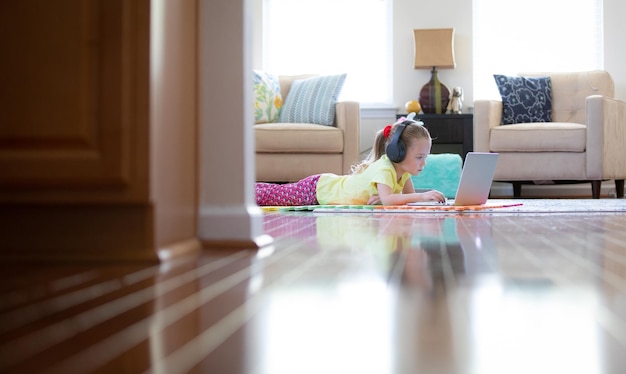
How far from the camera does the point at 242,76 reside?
151cm

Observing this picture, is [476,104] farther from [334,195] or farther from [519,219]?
[519,219]

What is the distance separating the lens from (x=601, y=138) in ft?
16.1

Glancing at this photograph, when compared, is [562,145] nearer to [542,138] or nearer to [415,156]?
[542,138]

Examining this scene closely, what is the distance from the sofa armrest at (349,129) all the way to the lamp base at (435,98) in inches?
37.4

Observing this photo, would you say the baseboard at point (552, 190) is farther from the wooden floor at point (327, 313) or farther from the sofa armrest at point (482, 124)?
the wooden floor at point (327, 313)

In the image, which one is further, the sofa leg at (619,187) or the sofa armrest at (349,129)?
the sofa leg at (619,187)

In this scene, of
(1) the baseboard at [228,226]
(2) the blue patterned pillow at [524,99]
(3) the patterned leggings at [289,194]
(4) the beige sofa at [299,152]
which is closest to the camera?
(1) the baseboard at [228,226]

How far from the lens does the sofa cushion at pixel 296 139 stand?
4812mm

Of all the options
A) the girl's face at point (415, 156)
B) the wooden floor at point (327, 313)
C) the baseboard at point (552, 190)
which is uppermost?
the girl's face at point (415, 156)

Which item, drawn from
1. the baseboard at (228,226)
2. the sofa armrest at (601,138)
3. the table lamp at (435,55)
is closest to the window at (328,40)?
the table lamp at (435,55)

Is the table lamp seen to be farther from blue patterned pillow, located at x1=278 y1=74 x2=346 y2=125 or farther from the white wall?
blue patterned pillow, located at x1=278 y1=74 x2=346 y2=125

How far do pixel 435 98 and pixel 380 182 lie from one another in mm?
2656

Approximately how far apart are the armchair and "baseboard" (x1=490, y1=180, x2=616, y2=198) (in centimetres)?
68

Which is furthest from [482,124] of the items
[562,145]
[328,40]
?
[328,40]
